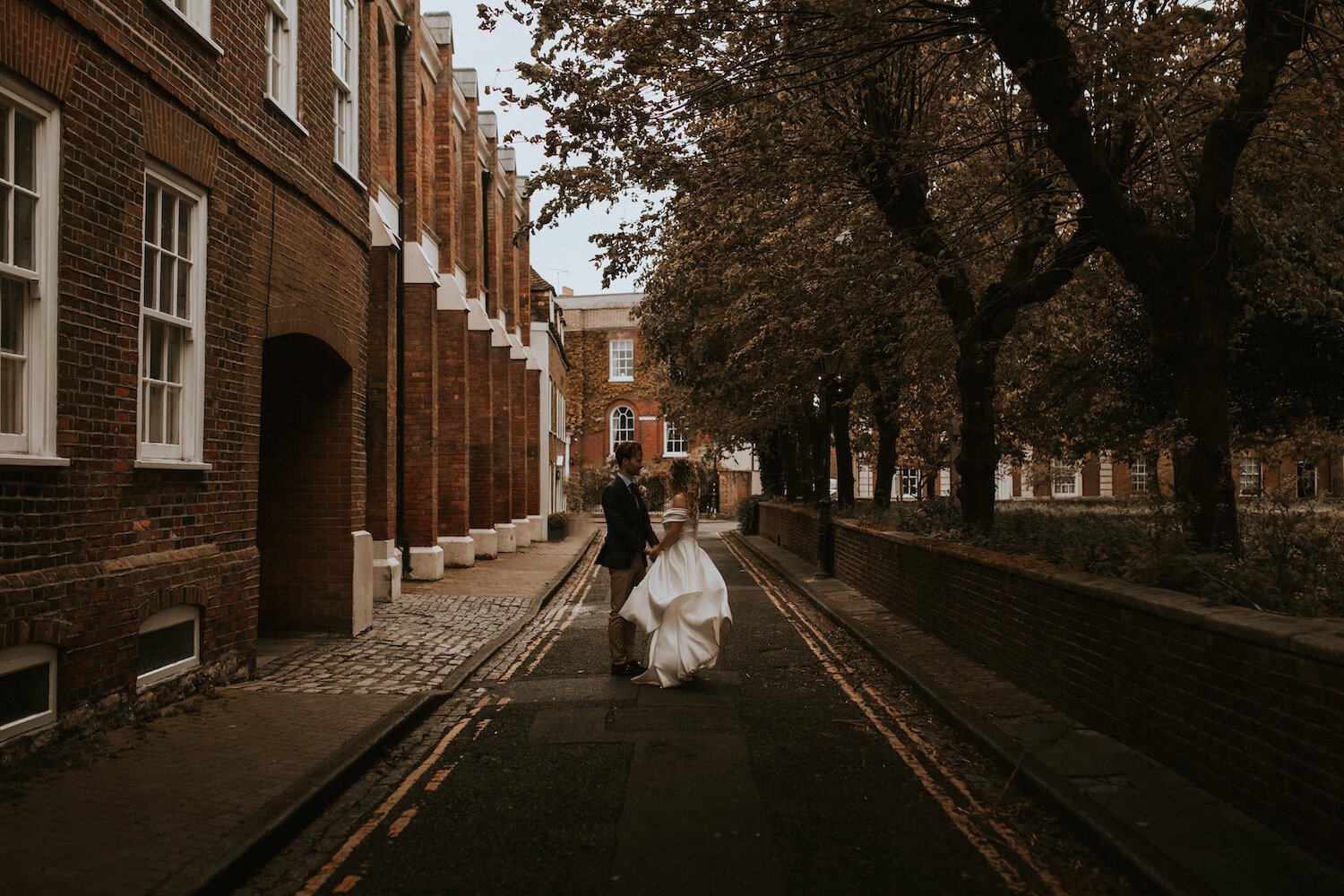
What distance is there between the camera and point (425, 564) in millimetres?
16375

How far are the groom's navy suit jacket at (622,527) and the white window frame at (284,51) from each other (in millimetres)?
4714

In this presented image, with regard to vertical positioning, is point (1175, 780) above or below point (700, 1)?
below

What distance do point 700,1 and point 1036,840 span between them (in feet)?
18.2

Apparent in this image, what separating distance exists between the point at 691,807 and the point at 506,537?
736 inches

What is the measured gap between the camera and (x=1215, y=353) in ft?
23.2

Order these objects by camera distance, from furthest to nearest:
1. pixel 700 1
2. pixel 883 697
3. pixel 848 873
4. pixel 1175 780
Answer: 1. pixel 883 697
2. pixel 700 1
3. pixel 1175 780
4. pixel 848 873

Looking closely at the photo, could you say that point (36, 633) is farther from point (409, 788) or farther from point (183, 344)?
point (183, 344)

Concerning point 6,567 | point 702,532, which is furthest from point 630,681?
point 702,532

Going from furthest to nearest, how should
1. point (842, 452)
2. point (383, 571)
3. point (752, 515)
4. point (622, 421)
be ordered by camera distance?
point (622, 421) < point (752, 515) < point (842, 452) < point (383, 571)

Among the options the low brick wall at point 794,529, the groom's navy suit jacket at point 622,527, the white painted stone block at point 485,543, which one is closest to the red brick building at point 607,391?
the low brick wall at point 794,529

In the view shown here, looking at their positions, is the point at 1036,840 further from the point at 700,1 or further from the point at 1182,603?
the point at 700,1

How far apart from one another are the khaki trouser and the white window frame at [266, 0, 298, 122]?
208 inches

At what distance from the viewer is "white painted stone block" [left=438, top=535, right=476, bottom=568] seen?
739 inches

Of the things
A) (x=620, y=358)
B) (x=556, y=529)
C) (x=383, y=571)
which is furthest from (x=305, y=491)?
(x=620, y=358)
